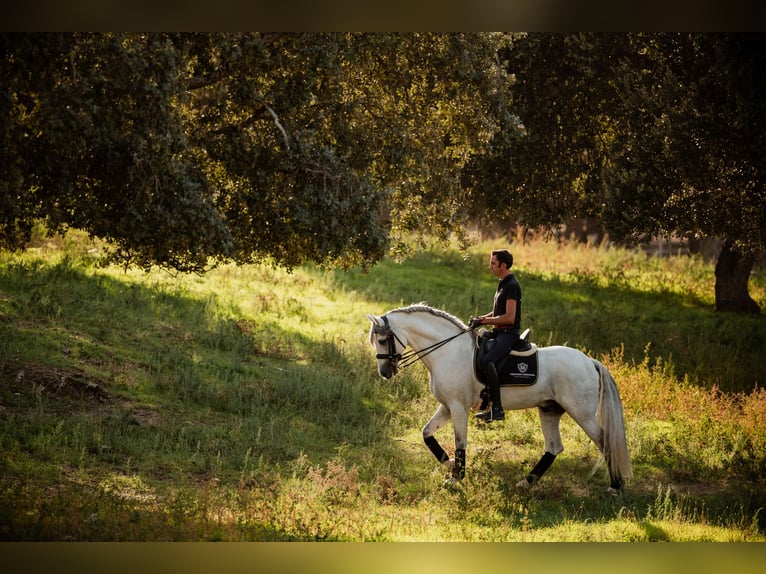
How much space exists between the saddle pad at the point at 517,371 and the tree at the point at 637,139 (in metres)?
4.67

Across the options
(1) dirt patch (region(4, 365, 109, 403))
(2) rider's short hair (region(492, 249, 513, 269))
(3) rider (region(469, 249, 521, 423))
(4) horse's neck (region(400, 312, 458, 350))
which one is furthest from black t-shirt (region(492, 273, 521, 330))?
(1) dirt patch (region(4, 365, 109, 403))

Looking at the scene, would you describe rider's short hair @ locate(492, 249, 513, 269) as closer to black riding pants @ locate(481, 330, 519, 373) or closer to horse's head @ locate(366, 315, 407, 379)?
black riding pants @ locate(481, 330, 519, 373)

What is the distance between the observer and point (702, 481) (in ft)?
35.9

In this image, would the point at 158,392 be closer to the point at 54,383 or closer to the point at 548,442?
the point at 54,383

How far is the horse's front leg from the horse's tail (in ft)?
5.34

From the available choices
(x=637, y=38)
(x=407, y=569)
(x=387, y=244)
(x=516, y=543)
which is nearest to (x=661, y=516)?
(x=516, y=543)

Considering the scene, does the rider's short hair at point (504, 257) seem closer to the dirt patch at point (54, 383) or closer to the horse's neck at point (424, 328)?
the horse's neck at point (424, 328)

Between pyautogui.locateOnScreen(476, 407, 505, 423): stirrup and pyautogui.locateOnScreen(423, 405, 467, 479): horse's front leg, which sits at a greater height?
pyautogui.locateOnScreen(476, 407, 505, 423): stirrup

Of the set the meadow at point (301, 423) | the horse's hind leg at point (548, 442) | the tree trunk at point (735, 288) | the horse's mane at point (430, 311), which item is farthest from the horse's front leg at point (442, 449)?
the tree trunk at point (735, 288)

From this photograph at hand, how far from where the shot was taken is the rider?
945 centimetres

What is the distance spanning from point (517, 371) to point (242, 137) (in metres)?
4.25
